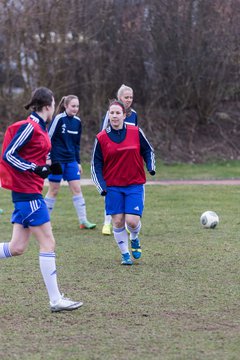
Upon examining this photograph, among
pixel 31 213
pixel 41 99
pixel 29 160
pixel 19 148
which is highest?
pixel 41 99

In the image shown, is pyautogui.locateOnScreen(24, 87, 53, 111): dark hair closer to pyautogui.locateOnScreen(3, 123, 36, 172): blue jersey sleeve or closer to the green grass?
pyautogui.locateOnScreen(3, 123, 36, 172): blue jersey sleeve

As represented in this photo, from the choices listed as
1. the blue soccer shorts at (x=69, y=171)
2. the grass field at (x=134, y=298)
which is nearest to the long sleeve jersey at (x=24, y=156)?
the grass field at (x=134, y=298)

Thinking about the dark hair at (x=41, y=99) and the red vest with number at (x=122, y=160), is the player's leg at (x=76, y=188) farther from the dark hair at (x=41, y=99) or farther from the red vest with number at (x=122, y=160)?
the dark hair at (x=41, y=99)

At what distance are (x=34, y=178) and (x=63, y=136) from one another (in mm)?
4477

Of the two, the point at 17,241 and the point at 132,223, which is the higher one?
the point at 17,241

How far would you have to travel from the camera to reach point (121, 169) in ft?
26.8

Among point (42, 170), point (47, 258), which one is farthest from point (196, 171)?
point (42, 170)

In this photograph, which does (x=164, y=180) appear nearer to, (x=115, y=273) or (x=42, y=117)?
(x=115, y=273)

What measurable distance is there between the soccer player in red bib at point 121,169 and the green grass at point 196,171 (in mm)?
9632

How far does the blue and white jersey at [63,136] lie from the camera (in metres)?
10.6

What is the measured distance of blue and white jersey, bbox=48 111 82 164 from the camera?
34.7ft

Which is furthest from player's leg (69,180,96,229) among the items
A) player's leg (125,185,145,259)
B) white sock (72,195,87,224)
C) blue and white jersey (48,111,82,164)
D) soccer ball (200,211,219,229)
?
player's leg (125,185,145,259)

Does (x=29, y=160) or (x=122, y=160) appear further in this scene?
(x=122, y=160)

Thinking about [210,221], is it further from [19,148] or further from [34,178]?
[19,148]
